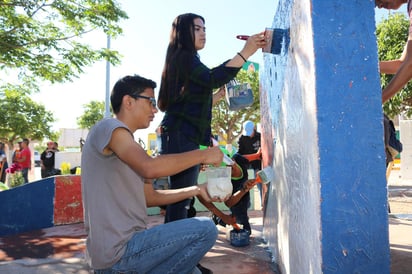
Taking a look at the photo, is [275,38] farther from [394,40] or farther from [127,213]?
[394,40]

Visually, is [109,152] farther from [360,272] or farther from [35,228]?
[35,228]

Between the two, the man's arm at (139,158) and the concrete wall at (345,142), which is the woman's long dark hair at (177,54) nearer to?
the man's arm at (139,158)

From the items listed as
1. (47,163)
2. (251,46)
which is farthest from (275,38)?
(47,163)

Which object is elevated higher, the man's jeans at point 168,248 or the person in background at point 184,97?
the person in background at point 184,97

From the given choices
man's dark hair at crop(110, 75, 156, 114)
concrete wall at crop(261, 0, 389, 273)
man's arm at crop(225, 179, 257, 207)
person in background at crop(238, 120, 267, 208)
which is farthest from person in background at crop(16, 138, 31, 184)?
concrete wall at crop(261, 0, 389, 273)

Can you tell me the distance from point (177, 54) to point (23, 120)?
2232 centimetres

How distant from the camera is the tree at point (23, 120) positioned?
1998 centimetres

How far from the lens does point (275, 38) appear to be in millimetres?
2158

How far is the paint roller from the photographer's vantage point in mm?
2023

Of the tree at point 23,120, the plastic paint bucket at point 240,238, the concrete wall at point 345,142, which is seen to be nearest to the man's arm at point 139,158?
the concrete wall at point 345,142

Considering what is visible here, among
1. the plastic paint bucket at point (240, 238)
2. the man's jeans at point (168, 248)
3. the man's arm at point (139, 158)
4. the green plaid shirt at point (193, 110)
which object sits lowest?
the plastic paint bucket at point (240, 238)

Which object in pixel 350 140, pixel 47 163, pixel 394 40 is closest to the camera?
pixel 350 140

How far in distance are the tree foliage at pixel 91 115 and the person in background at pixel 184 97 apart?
32.1m

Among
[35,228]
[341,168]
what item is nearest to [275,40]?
[341,168]
